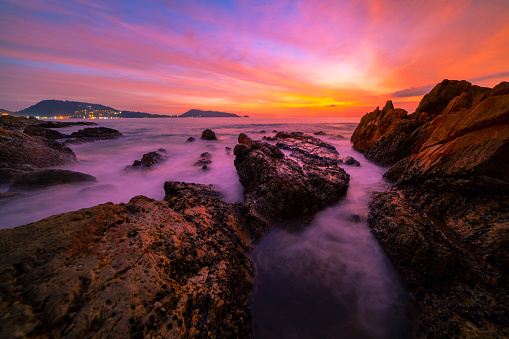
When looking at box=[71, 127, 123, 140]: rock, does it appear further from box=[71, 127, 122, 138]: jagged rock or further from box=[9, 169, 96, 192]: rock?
box=[9, 169, 96, 192]: rock

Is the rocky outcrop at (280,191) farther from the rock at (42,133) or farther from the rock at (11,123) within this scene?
the rock at (11,123)

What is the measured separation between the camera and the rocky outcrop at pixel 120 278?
1.54 meters

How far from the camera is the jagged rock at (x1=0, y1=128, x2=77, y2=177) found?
6727mm

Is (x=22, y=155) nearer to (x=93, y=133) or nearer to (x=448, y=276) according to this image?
(x=448, y=276)

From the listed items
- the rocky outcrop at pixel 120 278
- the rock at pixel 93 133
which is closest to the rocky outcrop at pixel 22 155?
the rocky outcrop at pixel 120 278

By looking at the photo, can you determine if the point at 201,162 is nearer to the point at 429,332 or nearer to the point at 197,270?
the point at 197,270

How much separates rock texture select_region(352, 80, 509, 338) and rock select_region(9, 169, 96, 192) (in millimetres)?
10019

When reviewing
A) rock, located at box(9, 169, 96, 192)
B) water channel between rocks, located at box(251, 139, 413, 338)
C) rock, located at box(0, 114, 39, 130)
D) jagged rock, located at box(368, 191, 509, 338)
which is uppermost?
rock, located at box(0, 114, 39, 130)

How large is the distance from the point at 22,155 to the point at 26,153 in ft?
0.55

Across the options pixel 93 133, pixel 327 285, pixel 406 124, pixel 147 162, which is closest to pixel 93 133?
pixel 93 133

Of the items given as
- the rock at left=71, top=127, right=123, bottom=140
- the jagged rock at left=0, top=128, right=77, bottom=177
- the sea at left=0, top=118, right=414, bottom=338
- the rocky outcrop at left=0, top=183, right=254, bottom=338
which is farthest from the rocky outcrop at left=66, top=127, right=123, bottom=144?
the rocky outcrop at left=0, top=183, right=254, bottom=338

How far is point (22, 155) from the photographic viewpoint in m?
7.08

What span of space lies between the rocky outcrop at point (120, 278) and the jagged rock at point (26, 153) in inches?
307

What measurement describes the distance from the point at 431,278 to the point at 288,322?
8.47 feet
